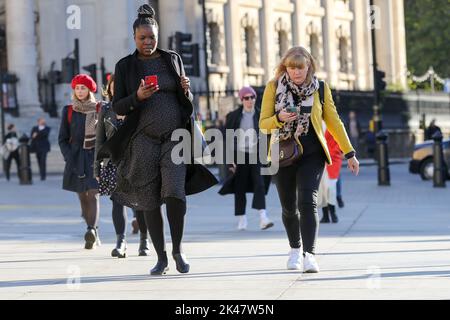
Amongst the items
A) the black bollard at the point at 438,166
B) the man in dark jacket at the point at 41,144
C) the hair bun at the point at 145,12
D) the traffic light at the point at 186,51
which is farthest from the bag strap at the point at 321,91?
the man in dark jacket at the point at 41,144

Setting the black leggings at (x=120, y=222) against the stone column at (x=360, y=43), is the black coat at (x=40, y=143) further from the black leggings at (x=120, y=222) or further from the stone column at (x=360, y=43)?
the stone column at (x=360, y=43)

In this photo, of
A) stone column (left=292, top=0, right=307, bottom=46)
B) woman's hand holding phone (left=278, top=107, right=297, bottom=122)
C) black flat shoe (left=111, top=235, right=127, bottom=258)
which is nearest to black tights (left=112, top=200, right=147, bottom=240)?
black flat shoe (left=111, top=235, right=127, bottom=258)

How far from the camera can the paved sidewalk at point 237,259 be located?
9.55 m

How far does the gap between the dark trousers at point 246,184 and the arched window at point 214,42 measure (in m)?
46.7

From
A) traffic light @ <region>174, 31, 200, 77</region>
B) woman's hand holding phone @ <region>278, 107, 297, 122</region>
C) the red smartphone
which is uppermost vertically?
traffic light @ <region>174, 31, 200, 77</region>

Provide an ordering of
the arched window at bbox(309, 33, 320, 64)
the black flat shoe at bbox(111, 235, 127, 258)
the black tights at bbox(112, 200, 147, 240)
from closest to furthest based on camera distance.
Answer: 1. the black flat shoe at bbox(111, 235, 127, 258)
2. the black tights at bbox(112, 200, 147, 240)
3. the arched window at bbox(309, 33, 320, 64)

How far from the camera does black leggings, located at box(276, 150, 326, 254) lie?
429 inches

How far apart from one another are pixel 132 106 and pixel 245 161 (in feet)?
22.0

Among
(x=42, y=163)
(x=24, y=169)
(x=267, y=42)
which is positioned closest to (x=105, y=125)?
(x=24, y=169)

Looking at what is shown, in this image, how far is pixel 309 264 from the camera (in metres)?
10.8

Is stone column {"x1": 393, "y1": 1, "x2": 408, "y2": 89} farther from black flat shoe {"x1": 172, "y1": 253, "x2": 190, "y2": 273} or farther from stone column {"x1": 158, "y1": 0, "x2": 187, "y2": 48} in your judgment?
black flat shoe {"x1": 172, "y1": 253, "x2": 190, "y2": 273}

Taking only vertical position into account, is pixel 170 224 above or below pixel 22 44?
below

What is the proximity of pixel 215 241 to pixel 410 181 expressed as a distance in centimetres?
1763

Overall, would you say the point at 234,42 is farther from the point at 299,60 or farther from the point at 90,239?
the point at 299,60
